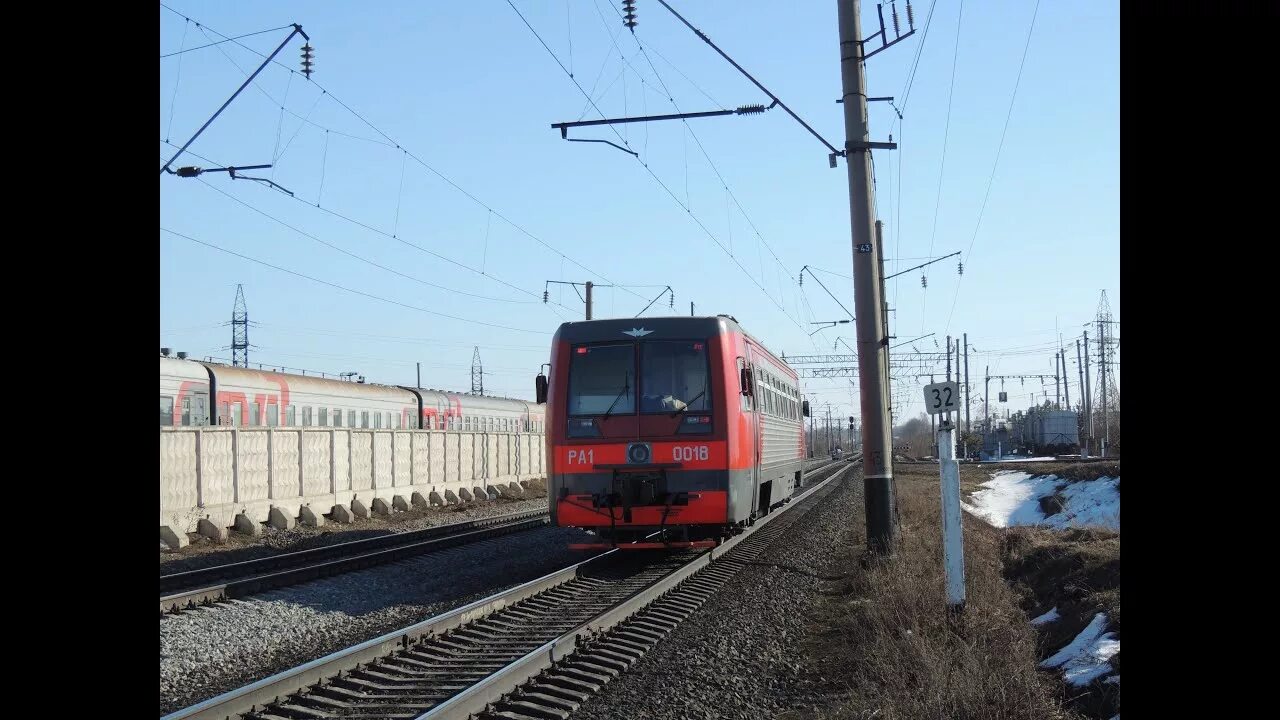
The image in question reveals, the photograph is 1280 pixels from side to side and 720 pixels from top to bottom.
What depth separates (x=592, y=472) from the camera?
42.8 ft

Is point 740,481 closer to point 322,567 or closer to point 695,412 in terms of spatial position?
point 695,412

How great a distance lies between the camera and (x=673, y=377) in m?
13.2

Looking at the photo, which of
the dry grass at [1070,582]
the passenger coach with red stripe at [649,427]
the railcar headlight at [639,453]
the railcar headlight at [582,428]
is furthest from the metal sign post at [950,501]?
the railcar headlight at [582,428]

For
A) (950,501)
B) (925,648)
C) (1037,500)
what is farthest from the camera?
(1037,500)

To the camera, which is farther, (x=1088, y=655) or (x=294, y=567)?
(x=294, y=567)

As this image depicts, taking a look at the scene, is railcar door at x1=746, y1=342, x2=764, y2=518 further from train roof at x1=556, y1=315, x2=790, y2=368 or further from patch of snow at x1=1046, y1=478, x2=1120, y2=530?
patch of snow at x1=1046, y1=478, x2=1120, y2=530

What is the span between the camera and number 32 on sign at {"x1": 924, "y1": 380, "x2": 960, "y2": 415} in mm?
10933

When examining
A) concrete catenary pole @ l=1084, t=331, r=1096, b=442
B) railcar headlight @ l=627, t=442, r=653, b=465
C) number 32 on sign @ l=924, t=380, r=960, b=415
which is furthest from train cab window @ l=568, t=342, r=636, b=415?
concrete catenary pole @ l=1084, t=331, r=1096, b=442

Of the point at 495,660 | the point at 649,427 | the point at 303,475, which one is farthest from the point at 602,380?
the point at 303,475

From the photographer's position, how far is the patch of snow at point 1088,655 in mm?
7570

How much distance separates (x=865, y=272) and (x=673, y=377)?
10.6 ft

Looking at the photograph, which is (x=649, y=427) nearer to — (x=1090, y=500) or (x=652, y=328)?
(x=652, y=328)
